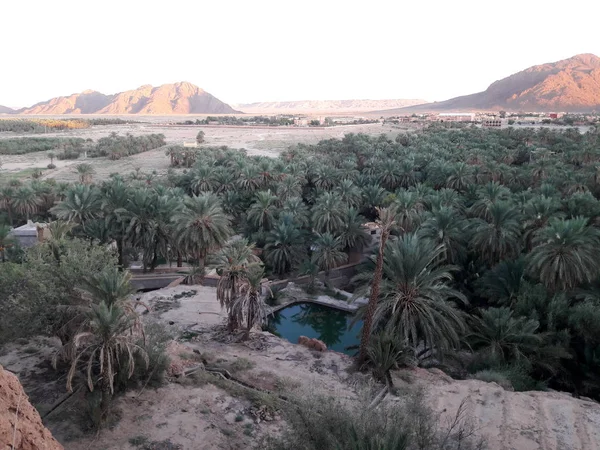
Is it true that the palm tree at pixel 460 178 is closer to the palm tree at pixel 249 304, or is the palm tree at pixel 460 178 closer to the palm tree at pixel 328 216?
the palm tree at pixel 328 216

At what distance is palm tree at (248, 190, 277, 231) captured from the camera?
1239 inches

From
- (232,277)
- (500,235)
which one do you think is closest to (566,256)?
(500,235)

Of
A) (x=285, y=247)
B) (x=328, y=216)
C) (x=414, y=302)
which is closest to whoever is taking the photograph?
(x=414, y=302)

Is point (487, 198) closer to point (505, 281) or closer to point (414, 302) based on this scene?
point (505, 281)

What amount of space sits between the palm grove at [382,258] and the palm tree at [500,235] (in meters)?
0.10

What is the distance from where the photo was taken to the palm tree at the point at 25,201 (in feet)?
118

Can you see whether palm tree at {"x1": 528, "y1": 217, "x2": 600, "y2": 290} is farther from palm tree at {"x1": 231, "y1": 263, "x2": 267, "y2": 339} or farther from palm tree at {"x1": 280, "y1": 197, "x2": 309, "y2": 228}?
palm tree at {"x1": 280, "y1": 197, "x2": 309, "y2": 228}

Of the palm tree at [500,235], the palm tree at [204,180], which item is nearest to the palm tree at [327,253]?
the palm tree at [500,235]

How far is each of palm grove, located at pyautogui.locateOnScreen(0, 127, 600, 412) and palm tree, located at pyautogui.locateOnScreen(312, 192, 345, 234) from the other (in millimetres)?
96

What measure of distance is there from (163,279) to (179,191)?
7.86 meters

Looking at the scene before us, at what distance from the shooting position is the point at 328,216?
29.0m

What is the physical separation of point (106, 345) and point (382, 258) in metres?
8.12

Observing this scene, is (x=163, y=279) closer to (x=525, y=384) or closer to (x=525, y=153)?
(x=525, y=384)

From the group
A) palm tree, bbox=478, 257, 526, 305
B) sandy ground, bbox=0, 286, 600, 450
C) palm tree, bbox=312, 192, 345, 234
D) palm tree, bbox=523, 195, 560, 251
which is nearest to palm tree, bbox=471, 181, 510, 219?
palm tree, bbox=523, 195, 560, 251
